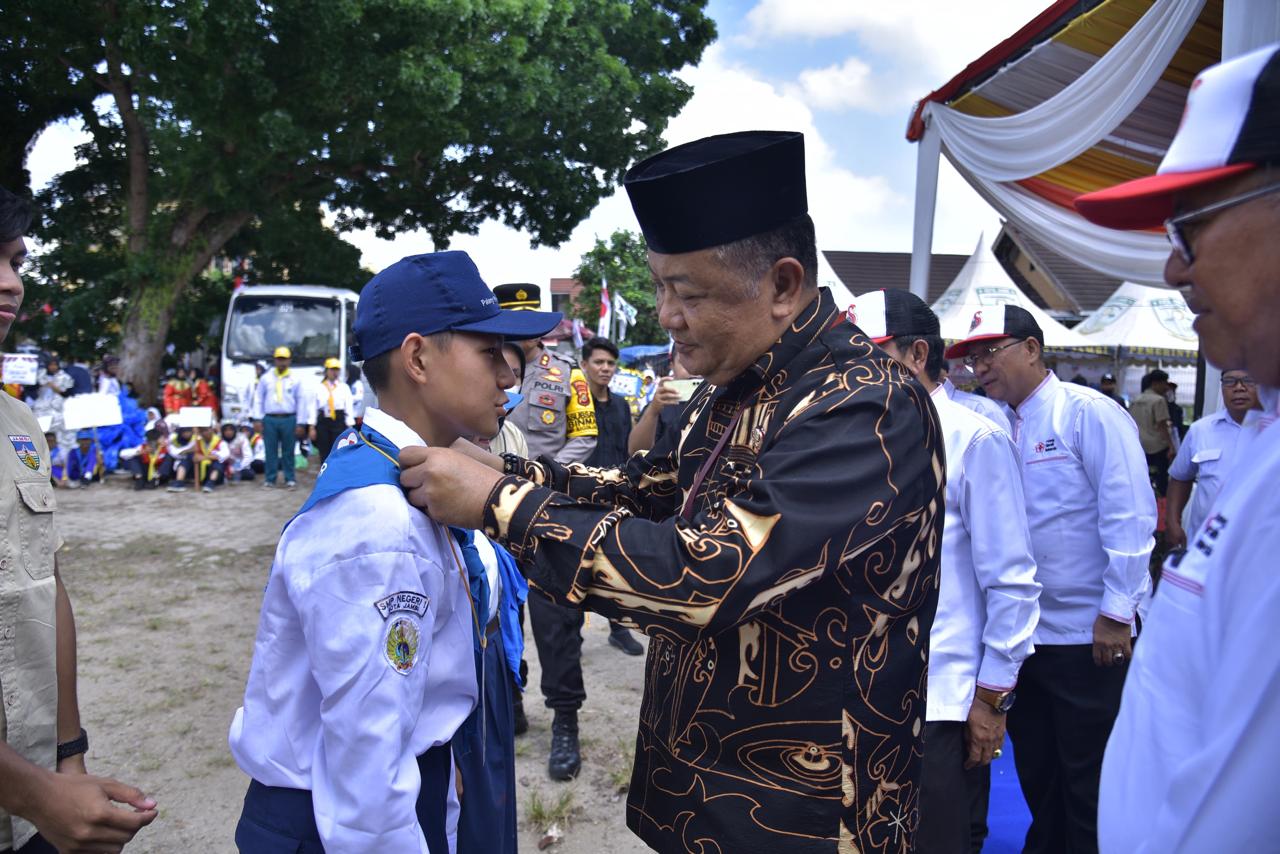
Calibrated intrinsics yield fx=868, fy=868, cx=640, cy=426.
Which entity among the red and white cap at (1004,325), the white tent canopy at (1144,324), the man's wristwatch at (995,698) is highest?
the white tent canopy at (1144,324)

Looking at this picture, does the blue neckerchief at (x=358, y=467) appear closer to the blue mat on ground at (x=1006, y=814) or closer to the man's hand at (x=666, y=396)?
the man's hand at (x=666, y=396)

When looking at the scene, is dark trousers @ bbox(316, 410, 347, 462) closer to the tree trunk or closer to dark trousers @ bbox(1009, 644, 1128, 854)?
the tree trunk

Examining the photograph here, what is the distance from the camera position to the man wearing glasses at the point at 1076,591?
318 centimetres

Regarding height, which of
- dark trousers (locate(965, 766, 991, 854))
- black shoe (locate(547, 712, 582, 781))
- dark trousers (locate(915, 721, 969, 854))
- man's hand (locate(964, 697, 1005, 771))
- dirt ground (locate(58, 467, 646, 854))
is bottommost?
dirt ground (locate(58, 467, 646, 854))

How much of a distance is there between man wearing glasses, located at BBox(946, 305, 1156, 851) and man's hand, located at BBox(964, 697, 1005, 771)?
0.77m

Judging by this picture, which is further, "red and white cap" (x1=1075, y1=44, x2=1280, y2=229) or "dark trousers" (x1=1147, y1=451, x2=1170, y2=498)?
"dark trousers" (x1=1147, y1=451, x2=1170, y2=498)

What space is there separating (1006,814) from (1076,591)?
1.38 metres

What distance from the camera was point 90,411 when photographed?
38.7 feet

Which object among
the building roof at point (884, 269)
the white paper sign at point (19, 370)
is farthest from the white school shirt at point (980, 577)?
the building roof at point (884, 269)

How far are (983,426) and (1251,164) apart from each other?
6.18 ft

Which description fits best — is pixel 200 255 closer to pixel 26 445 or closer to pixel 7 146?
pixel 7 146

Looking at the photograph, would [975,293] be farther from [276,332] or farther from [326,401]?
[276,332]

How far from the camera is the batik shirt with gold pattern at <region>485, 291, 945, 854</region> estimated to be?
1.38 meters

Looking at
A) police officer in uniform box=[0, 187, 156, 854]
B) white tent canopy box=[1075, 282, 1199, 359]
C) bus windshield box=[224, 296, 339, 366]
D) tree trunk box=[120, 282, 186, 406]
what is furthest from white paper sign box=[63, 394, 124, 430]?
white tent canopy box=[1075, 282, 1199, 359]
